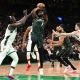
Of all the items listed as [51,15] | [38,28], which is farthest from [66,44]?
[51,15]

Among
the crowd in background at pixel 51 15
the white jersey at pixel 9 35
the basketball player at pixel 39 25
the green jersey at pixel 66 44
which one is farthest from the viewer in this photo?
the crowd in background at pixel 51 15

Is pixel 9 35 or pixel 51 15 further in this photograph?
pixel 51 15

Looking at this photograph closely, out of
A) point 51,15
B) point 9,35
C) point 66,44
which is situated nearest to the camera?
point 9,35

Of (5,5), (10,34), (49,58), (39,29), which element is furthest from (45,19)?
(5,5)

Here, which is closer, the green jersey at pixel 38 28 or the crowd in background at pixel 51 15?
the green jersey at pixel 38 28


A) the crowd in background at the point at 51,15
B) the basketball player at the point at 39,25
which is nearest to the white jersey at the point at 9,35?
the basketball player at the point at 39,25

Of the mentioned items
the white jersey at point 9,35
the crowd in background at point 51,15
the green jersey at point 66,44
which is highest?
the crowd in background at point 51,15

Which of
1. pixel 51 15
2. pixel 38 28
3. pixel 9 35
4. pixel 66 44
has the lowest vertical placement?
pixel 66 44

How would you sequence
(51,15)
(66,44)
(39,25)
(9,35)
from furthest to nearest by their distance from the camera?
1. (51,15)
2. (66,44)
3. (39,25)
4. (9,35)

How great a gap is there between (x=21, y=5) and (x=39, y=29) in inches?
710

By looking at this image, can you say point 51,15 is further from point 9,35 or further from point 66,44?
point 9,35

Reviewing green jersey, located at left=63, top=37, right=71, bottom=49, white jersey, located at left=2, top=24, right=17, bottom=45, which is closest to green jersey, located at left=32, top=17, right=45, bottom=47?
white jersey, located at left=2, top=24, right=17, bottom=45

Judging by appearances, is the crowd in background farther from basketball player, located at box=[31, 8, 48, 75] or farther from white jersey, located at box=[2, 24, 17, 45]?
white jersey, located at box=[2, 24, 17, 45]

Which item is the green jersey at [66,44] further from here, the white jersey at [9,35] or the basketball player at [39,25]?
the white jersey at [9,35]
